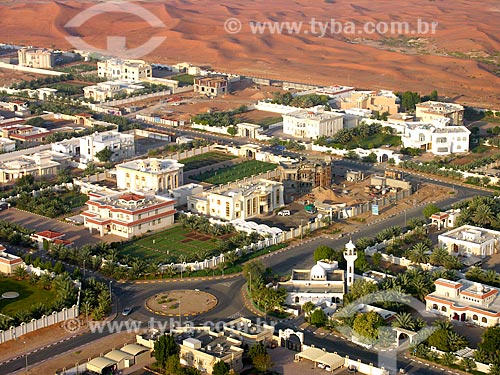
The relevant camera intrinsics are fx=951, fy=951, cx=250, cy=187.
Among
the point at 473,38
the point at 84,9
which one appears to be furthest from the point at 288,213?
the point at 84,9

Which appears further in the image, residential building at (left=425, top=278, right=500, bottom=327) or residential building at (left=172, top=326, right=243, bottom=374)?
residential building at (left=425, top=278, right=500, bottom=327)

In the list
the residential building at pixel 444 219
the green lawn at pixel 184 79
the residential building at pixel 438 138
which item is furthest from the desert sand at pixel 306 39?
the residential building at pixel 444 219

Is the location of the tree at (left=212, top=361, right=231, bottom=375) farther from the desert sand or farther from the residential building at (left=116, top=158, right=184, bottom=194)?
the desert sand

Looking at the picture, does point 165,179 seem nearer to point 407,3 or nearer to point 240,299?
point 240,299

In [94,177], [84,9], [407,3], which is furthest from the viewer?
[407,3]

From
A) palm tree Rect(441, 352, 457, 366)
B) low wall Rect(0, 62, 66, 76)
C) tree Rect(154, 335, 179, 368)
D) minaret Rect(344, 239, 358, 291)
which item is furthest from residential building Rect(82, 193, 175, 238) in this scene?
low wall Rect(0, 62, 66, 76)

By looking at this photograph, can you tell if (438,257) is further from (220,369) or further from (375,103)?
(375,103)
